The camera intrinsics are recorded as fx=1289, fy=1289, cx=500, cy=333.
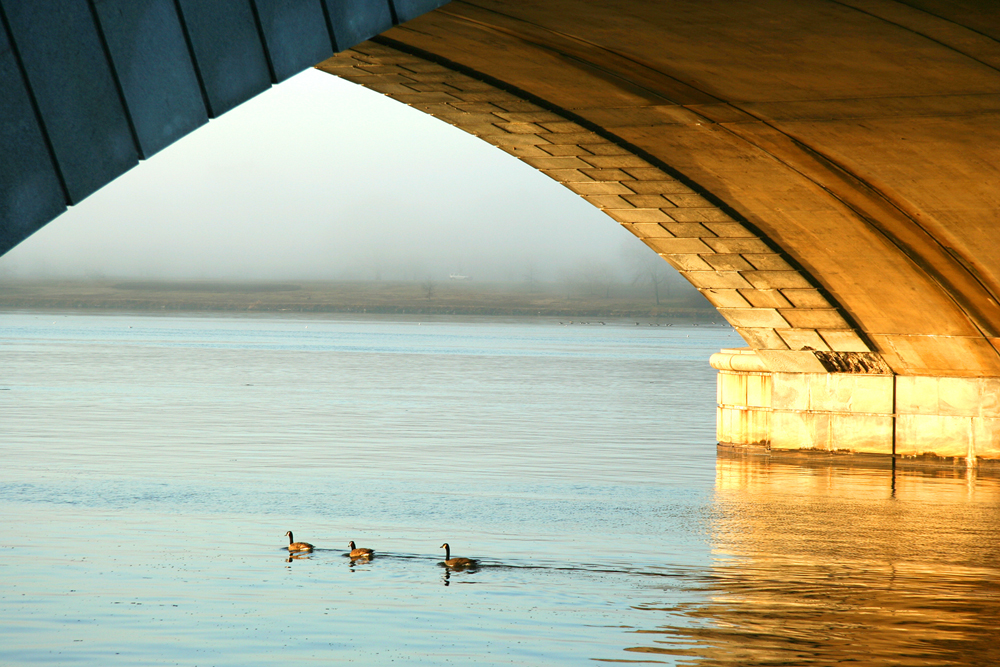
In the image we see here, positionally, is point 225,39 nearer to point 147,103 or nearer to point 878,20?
point 147,103

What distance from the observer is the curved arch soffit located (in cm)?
2222

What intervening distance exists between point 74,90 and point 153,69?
0.62 meters

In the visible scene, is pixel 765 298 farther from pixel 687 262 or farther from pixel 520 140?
pixel 520 140

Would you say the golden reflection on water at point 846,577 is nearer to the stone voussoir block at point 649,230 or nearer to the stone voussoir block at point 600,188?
the stone voussoir block at point 649,230

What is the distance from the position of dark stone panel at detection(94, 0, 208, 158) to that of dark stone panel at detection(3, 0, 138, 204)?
0.31 feet

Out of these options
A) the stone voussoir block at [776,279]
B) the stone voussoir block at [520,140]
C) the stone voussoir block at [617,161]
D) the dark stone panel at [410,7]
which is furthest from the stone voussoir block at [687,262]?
the dark stone panel at [410,7]

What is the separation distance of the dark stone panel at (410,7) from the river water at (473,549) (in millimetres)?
6063

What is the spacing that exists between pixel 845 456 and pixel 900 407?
1.62m

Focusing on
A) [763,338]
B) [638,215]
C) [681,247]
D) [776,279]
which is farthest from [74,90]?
[763,338]

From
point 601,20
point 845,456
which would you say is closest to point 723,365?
point 845,456

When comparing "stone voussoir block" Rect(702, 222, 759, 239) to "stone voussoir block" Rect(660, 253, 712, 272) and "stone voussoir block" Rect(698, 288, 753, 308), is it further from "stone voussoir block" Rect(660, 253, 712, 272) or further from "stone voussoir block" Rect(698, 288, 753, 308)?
"stone voussoir block" Rect(698, 288, 753, 308)

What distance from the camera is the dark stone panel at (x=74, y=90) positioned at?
25.4 ft

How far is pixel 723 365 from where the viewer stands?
100 ft

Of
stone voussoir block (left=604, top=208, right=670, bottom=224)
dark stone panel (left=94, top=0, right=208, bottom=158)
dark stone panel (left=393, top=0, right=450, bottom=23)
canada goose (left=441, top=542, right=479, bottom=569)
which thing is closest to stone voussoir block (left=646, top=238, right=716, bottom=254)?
stone voussoir block (left=604, top=208, right=670, bottom=224)
